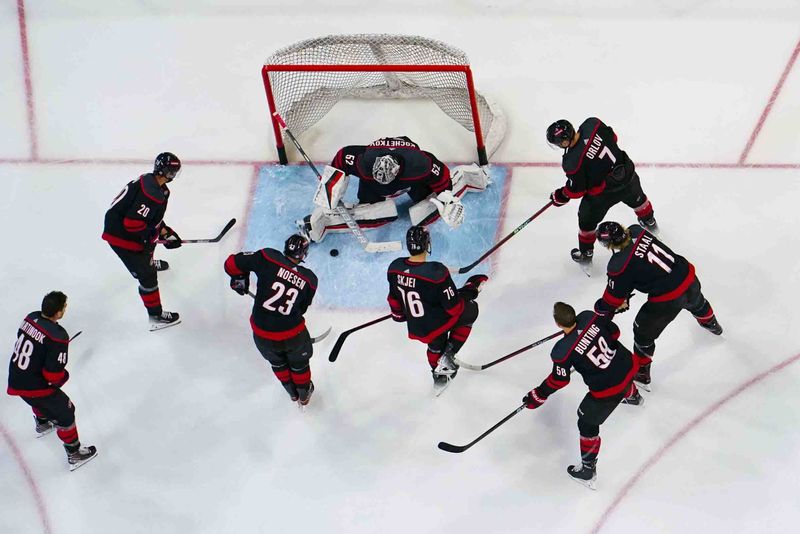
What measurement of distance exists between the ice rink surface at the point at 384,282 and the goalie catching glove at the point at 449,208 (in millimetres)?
338

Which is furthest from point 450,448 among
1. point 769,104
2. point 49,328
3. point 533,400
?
point 769,104

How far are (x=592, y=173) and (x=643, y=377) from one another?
1.01 meters

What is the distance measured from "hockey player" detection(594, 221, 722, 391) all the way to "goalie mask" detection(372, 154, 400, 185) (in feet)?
3.71

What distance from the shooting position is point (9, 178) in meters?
6.42

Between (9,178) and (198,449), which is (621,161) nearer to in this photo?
(198,449)

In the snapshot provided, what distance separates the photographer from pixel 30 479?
5.23m

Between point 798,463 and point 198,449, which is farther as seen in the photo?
point 198,449

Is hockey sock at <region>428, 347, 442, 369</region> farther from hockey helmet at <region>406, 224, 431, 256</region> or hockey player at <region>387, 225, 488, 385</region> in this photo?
hockey helmet at <region>406, 224, 431, 256</region>

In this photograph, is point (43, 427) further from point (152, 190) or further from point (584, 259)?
point (584, 259)

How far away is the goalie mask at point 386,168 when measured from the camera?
5402mm

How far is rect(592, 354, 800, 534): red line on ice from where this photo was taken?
4.90m

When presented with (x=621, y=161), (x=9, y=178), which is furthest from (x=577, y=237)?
(x=9, y=178)

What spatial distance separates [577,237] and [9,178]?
11.0ft

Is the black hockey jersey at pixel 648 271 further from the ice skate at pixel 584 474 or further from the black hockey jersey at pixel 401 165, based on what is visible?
the black hockey jersey at pixel 401 165
